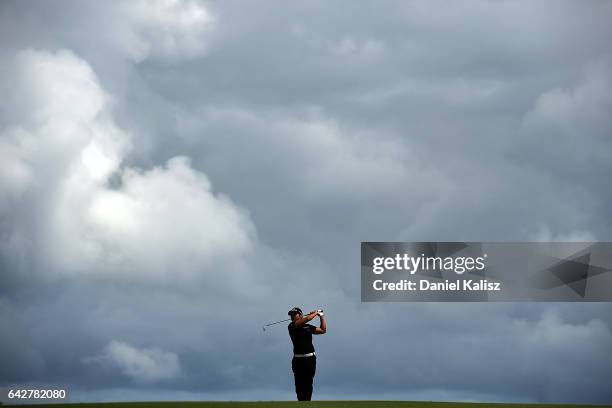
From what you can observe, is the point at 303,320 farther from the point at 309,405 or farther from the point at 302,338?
the point at 309,405

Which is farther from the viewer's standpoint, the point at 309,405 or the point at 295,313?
the point at 295,313

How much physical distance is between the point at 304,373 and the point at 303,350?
73 cm

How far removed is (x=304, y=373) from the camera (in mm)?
26750

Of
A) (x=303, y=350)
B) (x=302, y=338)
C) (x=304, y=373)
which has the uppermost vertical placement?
(x=302, y=338)

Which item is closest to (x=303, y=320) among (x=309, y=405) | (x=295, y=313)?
(x=295, y=313)

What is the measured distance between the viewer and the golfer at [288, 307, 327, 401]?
26578 mm

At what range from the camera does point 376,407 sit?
23.8 meters

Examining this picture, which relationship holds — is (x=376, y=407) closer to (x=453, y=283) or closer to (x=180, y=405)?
(x=180, y=405)

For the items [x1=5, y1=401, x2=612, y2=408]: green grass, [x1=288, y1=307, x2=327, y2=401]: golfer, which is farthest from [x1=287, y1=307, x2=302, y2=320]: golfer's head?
[x1=5, y1=401, x2=612, y2=408]: green grass

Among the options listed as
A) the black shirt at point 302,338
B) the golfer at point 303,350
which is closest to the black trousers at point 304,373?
the golfer at point 303,350

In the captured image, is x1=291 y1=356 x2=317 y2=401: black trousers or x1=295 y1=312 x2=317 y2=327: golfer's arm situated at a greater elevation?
x1=295 y1=312 x2=317 y2=327: golfer's arm

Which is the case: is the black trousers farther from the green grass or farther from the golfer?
the green grass

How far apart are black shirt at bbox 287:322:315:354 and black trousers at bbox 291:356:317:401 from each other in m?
0.28

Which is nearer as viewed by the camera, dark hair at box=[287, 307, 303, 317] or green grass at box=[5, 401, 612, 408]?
green grass at box=[5, 401, 612, 408]
